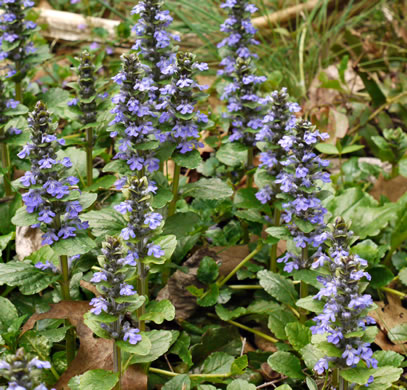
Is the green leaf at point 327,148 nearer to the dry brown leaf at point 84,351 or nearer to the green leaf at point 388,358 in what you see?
the green leaf at point 388,358

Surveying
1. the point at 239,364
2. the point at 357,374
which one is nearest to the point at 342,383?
the point at 357,374

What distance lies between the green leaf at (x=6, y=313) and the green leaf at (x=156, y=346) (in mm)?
772

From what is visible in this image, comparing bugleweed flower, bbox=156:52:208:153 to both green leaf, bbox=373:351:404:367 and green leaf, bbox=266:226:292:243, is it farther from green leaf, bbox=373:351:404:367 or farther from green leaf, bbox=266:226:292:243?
green leaf, bbox=373:351:404:367

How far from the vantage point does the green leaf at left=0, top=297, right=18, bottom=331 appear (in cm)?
313

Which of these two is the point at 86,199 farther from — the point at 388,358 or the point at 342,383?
the point at 388,358

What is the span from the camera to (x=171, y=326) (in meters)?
3.51

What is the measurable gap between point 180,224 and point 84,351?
907 mm

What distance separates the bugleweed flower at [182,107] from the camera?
3.16 meters

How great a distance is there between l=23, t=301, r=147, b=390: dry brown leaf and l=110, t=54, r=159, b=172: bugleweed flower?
0.82 metres

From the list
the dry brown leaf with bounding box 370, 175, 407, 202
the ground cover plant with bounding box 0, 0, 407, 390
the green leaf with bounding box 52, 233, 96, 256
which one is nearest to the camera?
the ground cover plant with bounding box 0, 0, 407, 390

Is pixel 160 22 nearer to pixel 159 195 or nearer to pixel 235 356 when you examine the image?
pixel 159 195

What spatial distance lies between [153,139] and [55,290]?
1.08 meters

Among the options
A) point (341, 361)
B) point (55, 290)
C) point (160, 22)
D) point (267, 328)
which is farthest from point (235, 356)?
point (160, 22)

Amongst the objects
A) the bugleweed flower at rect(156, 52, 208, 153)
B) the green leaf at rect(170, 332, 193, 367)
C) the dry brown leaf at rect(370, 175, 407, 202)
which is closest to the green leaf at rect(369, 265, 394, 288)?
the dry brown leaf at rect(370, 175, 407, 202)
